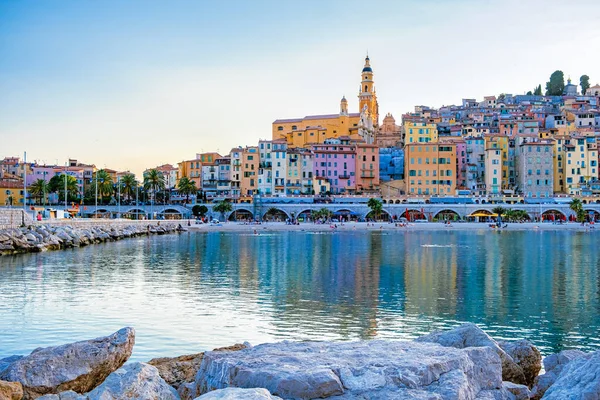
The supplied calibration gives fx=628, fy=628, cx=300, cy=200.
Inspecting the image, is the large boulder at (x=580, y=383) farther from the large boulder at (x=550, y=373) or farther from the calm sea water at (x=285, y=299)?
the calm sea water at (x=285, y=299)

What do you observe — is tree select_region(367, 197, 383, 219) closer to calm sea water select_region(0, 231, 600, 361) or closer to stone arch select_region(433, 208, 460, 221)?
stone arch select_region(433, 208, 460, 221)

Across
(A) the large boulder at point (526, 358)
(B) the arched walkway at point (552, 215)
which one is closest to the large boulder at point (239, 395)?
(A) the large boulder at point (526, 358)

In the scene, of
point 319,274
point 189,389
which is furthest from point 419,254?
point 189,389

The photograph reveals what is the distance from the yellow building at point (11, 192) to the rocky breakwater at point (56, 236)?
42.8 metres

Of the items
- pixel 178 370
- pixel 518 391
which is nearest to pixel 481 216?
pixel 178 370

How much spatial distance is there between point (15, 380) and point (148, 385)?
202 centimetres

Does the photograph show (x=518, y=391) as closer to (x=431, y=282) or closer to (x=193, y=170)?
(x=431, y=282)

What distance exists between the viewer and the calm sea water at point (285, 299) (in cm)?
1603

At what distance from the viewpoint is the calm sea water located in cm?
1603

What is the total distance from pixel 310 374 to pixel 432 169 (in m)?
106

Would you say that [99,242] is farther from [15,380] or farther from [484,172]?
[484,172]

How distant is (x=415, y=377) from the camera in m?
6.55

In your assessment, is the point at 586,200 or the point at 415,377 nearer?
the point at 415,377

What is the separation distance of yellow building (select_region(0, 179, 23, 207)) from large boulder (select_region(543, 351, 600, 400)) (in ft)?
357
